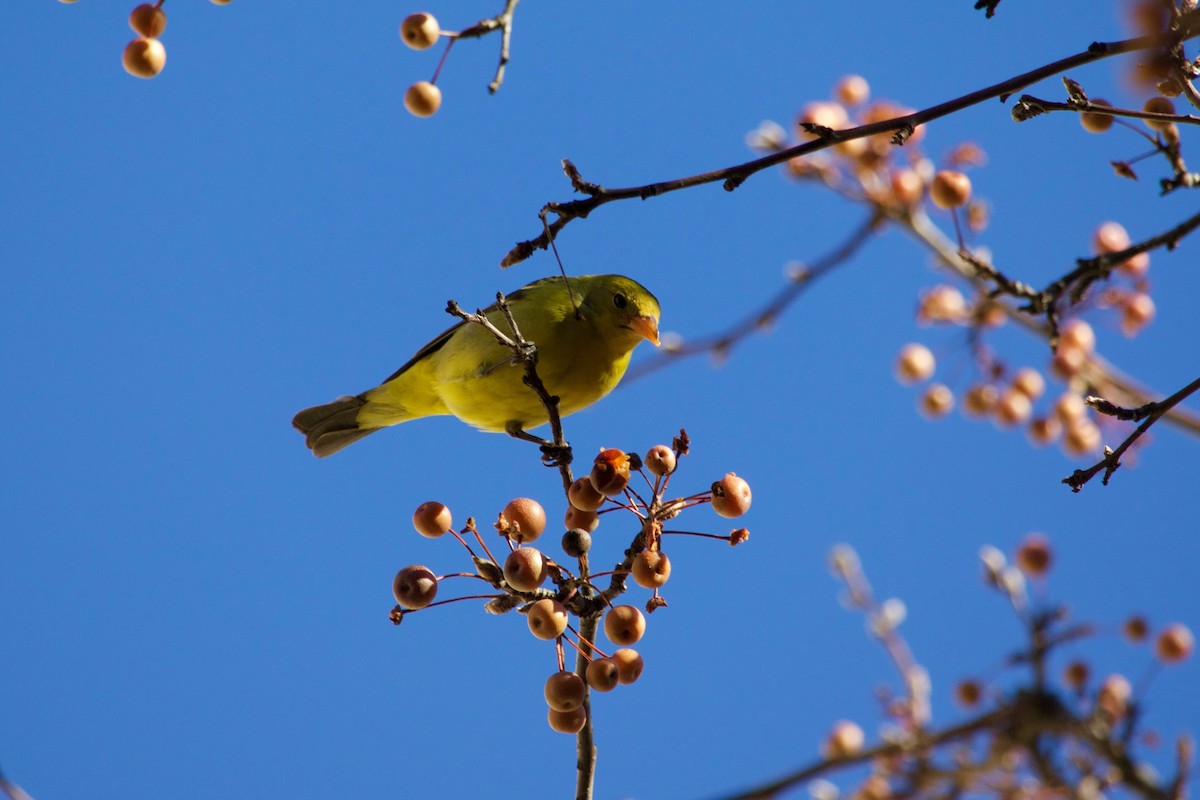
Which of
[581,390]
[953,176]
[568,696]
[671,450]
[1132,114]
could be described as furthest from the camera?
[581,390]

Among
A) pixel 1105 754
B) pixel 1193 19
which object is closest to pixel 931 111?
pixel 1193 19

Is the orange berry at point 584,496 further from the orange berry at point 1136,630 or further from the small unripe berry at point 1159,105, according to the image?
the orange berry at point 1136,630

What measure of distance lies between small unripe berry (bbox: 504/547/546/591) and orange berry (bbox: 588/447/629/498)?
0.88 ft

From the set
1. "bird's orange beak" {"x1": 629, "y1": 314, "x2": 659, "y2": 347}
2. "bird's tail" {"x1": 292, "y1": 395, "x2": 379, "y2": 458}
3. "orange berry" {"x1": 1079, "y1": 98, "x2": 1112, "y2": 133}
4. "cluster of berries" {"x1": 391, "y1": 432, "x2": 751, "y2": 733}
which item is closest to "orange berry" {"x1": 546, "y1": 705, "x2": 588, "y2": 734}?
"cluster of berries" {"x1": 391, "y1": 432, "x2": 751, "y2": 733}

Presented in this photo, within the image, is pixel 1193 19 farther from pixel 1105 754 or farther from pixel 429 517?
pixel 429 517

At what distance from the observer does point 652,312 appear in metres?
4.92

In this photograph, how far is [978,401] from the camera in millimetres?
5785

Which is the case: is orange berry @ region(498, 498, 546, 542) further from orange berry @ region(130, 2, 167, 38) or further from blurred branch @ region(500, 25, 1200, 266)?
orange berry @ region(130, 2, 167, 38)

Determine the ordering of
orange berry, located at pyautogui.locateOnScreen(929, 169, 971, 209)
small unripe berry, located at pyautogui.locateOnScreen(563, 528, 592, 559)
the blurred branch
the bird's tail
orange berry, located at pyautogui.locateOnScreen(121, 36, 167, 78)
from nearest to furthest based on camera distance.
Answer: the blurred branch → small unripe berry, located at pyautogui.locateOnScreen(563, 528, 592, 559) → orange berry, located at pyautogui.locateOnScreen(121, 36, 167, 78) → orange berry, located at pyautogui.locateOnScreen(929, 169, 971, 209) → the bird's tail

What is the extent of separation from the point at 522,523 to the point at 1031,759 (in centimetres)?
180

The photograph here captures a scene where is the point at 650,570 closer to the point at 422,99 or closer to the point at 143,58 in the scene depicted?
the point at 422,99

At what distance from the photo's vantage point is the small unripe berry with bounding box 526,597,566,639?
2645 mm

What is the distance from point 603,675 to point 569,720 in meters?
0.14

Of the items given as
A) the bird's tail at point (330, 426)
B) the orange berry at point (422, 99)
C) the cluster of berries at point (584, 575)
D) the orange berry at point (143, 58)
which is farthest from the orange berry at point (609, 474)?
the bird's tail at point (330, 426)
